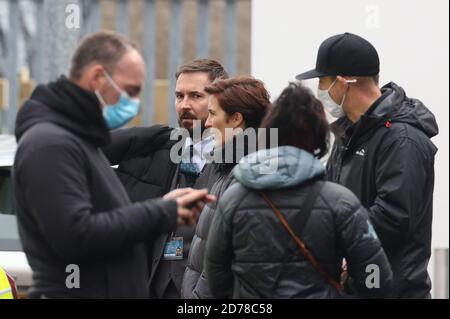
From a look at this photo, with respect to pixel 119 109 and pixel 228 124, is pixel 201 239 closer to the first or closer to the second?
pixel 228 124

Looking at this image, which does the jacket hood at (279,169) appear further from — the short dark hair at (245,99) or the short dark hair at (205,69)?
the short dark hair at (205,69)

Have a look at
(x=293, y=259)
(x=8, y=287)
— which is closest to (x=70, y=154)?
(x=293, y=259)

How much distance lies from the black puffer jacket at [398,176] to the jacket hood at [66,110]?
1.36 meters

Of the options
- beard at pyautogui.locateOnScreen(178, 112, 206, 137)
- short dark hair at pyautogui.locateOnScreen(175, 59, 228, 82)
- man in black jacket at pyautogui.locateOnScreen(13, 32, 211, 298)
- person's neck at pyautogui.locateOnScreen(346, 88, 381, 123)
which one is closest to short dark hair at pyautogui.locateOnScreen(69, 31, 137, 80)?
man in black jacket at pyautogui.locateOnScreen(13, 32, 211, 298)

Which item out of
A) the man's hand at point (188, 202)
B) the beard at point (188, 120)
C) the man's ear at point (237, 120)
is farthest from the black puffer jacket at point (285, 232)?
the beard at point (188, 120)

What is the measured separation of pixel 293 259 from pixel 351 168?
1.04 m

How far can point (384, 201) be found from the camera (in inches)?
165

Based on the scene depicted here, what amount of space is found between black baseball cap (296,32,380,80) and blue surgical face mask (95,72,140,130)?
123cm

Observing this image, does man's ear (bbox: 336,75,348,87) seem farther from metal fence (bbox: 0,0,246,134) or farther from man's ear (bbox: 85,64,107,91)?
metal fence (bbox: 0,0,246,134)

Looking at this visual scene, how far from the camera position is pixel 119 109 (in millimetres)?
3400

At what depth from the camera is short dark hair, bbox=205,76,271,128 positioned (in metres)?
4.43

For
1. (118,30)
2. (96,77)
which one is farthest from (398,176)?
(118,30)

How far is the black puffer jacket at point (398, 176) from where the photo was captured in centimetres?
416
